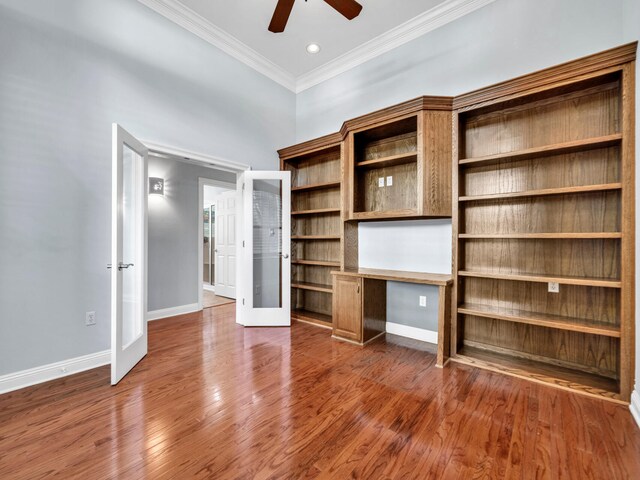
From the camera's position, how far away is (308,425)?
182 cm

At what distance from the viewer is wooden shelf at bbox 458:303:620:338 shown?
2152 millimetres

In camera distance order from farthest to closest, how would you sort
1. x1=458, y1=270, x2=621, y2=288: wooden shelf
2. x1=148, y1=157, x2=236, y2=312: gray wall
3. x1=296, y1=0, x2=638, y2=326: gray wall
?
1. x1=148, y1=157, x2=236, y2=312: gray wall
2. x1=296, y1=0, x2=638, y2=326: gray wall
3. x1=458, y1=270, x2=621, y2=288: wooden shelf

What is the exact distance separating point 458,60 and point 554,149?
4.87 feet

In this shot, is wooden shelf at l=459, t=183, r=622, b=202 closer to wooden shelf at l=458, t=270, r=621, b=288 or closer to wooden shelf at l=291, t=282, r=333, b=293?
wooden shelf at l=458, t=270, r=621, b=288

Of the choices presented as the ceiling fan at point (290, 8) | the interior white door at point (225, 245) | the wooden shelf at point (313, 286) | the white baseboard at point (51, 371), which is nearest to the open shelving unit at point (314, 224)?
the wooden shelf at point (313, 286)

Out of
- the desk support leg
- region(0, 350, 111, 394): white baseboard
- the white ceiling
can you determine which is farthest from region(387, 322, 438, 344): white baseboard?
the white ceiling

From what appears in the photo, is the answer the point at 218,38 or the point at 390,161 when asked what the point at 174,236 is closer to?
the point at 218,38

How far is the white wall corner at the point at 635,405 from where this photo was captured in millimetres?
1832

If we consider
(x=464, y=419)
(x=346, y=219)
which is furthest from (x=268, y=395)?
(x=346, y=219)

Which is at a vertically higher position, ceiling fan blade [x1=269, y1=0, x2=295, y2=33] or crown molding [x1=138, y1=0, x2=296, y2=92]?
crown molding [x1=138, y1=0, x2=296, y2=92]

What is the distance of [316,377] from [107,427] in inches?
58.3

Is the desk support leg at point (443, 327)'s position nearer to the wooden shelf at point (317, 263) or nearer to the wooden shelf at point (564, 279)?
the wooden shelf at point (564, 279)

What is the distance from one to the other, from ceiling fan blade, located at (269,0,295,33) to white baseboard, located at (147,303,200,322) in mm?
4077

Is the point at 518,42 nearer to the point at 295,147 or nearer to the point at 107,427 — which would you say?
the point at 295,147
